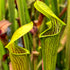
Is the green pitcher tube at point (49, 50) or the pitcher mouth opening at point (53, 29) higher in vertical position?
the pitcher mouth opening at point (53, 29)

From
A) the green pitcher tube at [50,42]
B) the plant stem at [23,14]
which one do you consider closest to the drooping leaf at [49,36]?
the green pitcher tube at [50,42]

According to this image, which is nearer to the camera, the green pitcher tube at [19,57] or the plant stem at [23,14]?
the green pitcher tube at [19,57]

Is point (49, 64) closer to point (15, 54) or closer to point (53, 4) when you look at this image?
→ point (15, 54)

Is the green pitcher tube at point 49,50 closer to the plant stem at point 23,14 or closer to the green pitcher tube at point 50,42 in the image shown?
the green pitcher tube at point 50,42

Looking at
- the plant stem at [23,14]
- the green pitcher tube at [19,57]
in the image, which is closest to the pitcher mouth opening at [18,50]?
the green pitcher tube at [19,57]

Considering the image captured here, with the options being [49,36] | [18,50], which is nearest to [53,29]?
[49,36]

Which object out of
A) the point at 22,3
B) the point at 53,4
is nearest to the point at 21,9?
the point at 22,3

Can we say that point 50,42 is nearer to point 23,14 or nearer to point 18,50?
point 18,50

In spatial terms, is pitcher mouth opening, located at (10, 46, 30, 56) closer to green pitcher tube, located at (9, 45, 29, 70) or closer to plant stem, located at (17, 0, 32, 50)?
green pitcher tube, located at (9, 45, 29, 70)

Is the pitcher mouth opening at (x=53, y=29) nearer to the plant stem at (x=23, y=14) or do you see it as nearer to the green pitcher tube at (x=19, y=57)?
the green pitcher tube at (x=19, y=57)
